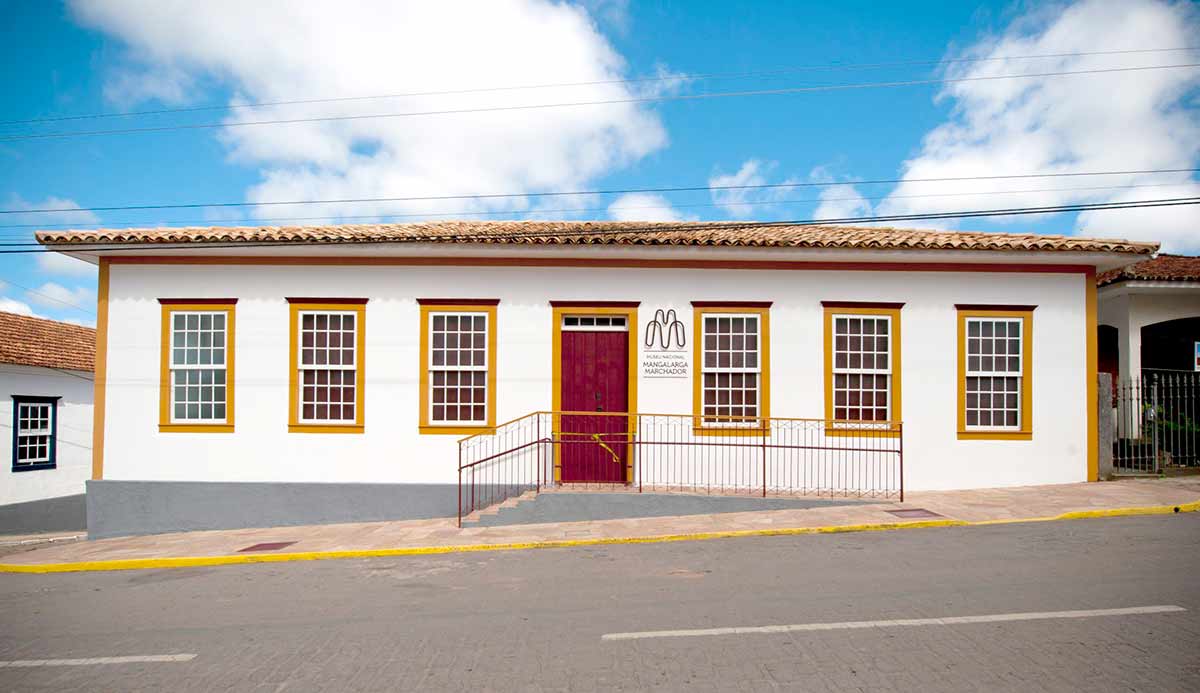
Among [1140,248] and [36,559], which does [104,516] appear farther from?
[1140,248]

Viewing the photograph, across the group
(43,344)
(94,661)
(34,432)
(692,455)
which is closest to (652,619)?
(94,661)

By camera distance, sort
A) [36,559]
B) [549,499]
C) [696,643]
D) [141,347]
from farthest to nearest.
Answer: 1. [141,347]
2. [549,499]
3. [36,559]
4. [696,643]

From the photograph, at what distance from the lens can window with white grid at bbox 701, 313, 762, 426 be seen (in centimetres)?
1180

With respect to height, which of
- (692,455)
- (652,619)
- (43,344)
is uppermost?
(43,344)

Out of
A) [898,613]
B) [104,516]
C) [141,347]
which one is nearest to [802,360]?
[898,613]

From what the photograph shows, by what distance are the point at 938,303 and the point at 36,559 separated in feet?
44.3

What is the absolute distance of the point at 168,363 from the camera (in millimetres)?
12023

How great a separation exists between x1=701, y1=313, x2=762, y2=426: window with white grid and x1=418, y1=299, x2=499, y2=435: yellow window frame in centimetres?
335

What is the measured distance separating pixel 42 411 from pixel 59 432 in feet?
2.34

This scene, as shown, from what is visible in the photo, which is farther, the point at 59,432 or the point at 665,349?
the point at 59,432

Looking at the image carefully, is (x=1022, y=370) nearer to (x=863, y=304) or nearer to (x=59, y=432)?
(x=863, y=304)

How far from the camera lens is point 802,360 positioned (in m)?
11.8

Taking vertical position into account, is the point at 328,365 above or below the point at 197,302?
below

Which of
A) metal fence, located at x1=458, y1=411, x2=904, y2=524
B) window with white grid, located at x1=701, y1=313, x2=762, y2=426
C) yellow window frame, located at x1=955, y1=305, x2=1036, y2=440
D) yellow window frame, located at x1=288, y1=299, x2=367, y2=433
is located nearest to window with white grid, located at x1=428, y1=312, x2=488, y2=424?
metal fence, located at x1=458, y1=411, x2=904, y2=524
